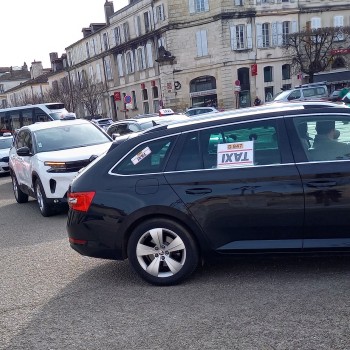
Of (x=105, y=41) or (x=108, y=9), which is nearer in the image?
(x=105, y=41)

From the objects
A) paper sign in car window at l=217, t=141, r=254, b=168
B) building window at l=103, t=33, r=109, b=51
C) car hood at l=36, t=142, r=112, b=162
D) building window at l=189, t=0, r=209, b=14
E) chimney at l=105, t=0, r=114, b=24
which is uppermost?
chimney at l=105, t=0, r=114, b=24

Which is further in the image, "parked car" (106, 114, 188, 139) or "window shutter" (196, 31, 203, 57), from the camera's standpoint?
"window shutter" (196, 31, 203, 57)

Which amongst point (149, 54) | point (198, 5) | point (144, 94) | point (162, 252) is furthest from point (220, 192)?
point (144, 94)

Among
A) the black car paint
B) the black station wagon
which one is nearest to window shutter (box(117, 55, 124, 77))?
the black station wagon

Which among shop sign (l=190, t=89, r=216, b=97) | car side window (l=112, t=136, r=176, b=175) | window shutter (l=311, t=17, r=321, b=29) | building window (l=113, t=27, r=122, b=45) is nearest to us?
car side window (l=112, t=136, r=176, b=175)

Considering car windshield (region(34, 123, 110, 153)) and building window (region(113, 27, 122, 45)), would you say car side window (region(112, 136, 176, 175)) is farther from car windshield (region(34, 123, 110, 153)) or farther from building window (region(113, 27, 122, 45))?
building window (region(113, 27, 122, 45))

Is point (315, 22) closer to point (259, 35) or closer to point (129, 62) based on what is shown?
point (259, 35)

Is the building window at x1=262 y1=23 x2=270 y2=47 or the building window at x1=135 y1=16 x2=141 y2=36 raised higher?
the building window at x1=135 y1=16 x2=141 y2=36

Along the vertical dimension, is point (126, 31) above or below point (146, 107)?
above

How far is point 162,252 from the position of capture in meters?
4.46

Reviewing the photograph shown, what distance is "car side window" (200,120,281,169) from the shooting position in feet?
14.0

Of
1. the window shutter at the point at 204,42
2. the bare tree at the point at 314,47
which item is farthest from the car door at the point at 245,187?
the window shutter at the point at 204,42

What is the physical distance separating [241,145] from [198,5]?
4137cm

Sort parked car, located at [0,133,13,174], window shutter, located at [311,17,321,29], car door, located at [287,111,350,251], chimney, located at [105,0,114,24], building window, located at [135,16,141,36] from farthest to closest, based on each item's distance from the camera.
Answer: chimney, located at [105,0,114,24] < building window, located at [135,16,141,36] < window shutter, located at [311,17,321,29] < parked car, located at [0,133,13,174] < car door, located at [287,111,350,251]
